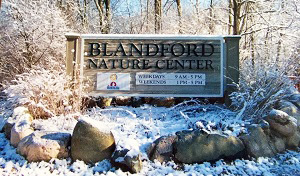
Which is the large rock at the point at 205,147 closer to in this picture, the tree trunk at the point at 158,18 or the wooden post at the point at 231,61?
the wooden post at the point at 231,61

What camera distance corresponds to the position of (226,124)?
450 cm

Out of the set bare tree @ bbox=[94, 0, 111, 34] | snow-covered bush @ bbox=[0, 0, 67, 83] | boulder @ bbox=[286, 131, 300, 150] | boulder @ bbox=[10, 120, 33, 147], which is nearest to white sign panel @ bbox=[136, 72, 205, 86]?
boulder @ bbox=[286, 131, 300, 150]

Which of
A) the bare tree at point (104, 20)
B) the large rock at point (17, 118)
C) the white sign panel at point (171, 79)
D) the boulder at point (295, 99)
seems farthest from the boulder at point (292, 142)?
the bare tree at point (104, 20)

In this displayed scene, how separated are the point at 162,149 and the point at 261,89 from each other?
2.18 meters

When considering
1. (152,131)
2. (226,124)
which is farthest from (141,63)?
(226,124)

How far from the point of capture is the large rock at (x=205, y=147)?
159 inches

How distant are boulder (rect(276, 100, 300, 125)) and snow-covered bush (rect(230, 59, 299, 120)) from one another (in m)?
0.14

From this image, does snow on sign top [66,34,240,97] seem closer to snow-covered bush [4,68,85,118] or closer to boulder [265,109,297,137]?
snow-covered bush [4,68,85,118]

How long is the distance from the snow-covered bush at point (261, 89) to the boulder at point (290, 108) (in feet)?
0.47

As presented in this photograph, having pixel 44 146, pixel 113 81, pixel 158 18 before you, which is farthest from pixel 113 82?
pixel 158 18

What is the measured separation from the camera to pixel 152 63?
245 inches

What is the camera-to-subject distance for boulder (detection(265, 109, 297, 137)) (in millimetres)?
4402

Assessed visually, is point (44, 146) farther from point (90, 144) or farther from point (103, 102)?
point (103, 102)

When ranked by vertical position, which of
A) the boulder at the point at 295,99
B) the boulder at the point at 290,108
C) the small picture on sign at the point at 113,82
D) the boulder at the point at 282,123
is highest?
the small picture on sign at the point at 113,82
